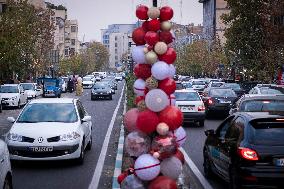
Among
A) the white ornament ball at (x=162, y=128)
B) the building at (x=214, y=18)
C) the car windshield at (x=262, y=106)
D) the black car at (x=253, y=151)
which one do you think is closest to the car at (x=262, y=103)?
the car windshield at (x=262, y=106)

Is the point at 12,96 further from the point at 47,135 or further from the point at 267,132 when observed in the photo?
the point at 267,132

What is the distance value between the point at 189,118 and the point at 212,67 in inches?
2565

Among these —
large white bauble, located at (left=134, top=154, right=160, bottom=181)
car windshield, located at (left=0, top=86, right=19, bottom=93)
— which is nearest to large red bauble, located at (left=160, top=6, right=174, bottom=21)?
large white bauble, located at (left=134, top=154, right=160, bottom=181)

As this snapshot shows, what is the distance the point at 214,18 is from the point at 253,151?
98649 millimetres

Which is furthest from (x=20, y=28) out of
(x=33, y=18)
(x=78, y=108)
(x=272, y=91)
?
(x=78, y=108)

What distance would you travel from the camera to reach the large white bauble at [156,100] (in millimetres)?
7648

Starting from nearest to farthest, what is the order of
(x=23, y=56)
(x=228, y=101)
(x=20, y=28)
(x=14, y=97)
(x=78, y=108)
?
1. (x=78, y=108)
2. (x=228, y=101)
3. (x=14, y=97)
4. (x=20, y=28)
5. (x=23, y=56)

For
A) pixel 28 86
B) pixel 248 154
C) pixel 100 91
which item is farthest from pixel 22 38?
pixel 248 154

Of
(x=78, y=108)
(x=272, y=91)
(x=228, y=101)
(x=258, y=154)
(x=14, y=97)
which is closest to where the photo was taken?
(x=258, y=154)

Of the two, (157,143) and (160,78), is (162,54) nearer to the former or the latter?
(160,78)

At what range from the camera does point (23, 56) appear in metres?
63.4

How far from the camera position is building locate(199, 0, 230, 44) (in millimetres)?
105000

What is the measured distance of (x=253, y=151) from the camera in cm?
829

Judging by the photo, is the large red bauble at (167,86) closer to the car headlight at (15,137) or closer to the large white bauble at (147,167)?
the large white bauble at (147,167)
